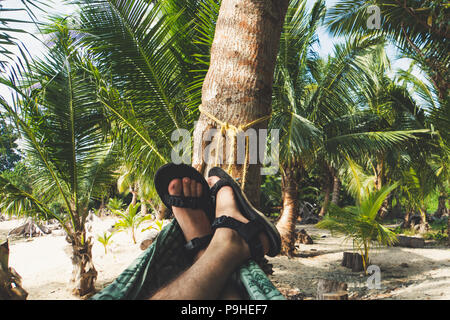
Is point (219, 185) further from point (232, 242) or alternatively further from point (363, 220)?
point (363, 220)

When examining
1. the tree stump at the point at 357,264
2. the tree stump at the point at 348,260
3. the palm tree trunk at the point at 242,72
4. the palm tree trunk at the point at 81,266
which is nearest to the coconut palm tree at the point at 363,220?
the tree stump at the point at 357,264

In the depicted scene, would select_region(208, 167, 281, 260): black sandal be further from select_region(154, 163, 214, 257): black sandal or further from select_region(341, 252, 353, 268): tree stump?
select_region(341, 252, 353, 268): tree stump

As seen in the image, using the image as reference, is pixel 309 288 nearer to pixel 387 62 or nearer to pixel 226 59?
pixel 226 59

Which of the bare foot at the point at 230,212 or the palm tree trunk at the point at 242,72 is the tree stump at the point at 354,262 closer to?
the palm tree trunk at the point at 242,72

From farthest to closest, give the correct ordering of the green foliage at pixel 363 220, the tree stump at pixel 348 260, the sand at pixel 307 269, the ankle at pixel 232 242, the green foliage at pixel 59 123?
1. the tree stump at pixel 348 260
2. the green foliage at pixel 363 220
3. the sand at pixel 307 269
4. the green foliage at pixel 59 123
5. the ankle at pixel 232 242

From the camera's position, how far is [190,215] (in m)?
1.06

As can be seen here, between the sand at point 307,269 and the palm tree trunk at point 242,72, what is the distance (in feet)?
12.2

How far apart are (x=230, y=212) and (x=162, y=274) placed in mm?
295

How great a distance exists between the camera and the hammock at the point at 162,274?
0.77 meters

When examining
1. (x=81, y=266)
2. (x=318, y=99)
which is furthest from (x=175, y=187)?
(x=318, y=99)

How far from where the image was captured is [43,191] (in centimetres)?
393

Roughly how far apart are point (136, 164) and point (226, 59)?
119 inches
